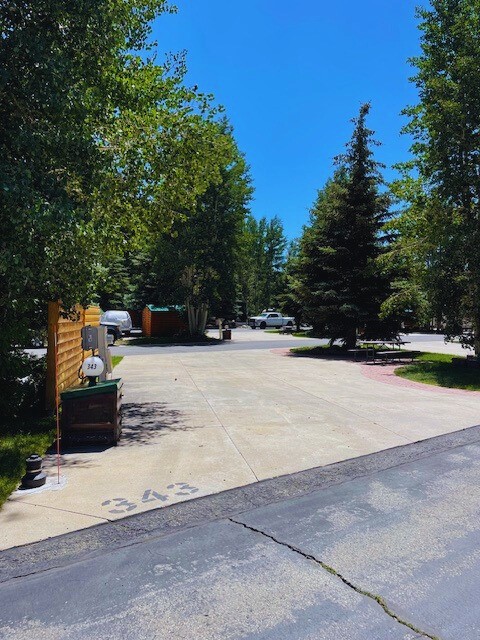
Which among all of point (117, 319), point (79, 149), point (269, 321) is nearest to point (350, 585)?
point (79, 149)

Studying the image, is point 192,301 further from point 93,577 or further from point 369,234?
point 93,577

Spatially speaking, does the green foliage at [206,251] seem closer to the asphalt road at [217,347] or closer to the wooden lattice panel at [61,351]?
the asphalt road at [217,347]

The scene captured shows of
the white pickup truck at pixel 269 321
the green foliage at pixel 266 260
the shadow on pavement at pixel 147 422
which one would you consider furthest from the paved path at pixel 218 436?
the green foliage at pixel 266 260

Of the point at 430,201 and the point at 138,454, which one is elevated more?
the point at 430,201

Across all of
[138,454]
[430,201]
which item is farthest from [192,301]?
[138,454]

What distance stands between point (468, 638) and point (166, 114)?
24.8ft

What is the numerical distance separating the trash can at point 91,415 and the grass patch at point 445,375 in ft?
30.2

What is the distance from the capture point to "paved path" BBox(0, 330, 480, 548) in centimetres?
438

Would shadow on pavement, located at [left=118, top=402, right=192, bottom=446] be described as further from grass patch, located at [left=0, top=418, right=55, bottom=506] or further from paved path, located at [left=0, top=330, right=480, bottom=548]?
grass patch, located at [left=0, top=418, right=55, bottom=506]

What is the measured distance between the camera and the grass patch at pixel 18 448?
490cm

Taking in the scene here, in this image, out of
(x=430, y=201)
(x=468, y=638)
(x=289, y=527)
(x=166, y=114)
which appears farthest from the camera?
(x=430, y=201)

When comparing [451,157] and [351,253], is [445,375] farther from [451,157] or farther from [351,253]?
[351,253]

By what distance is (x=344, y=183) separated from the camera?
75.9 feet

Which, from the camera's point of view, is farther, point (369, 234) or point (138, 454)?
point (369, 234)
